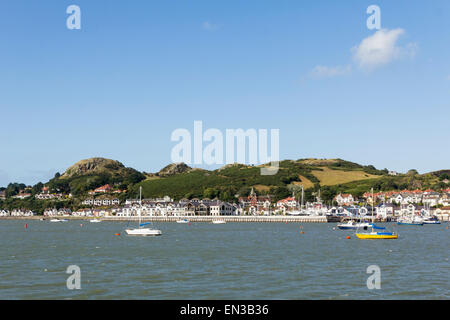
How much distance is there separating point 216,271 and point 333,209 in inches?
6107

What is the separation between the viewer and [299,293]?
2955 cm

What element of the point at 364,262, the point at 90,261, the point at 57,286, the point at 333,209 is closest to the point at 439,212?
the point at 333,209

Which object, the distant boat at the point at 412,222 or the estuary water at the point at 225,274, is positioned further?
the distant boat at the point at 412,222

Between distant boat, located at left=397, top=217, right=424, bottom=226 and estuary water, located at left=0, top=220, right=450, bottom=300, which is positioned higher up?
estuary water, located at left=0, top=220, right=450, bottom=300

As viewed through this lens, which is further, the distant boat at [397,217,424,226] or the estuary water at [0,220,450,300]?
the distant boat at [397,217,424,226]

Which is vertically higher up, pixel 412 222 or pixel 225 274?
pixel 225 274

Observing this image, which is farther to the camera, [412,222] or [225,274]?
[412,222]

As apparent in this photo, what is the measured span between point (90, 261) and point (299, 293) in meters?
24.0

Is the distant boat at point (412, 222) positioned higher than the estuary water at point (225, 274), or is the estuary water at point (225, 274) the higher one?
the estuary water at point (225, 274)

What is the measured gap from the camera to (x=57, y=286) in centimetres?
3167
